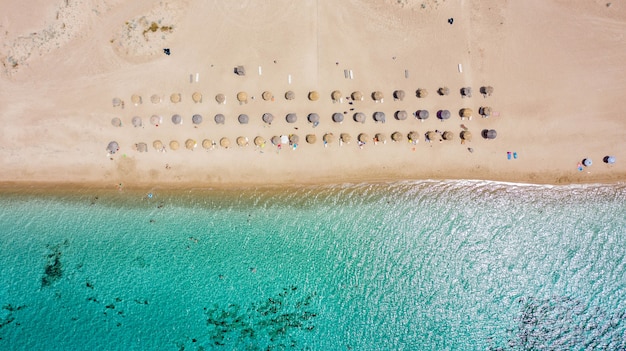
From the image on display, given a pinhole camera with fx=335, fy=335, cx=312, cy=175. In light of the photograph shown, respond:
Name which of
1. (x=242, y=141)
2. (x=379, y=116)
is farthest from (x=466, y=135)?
(x=242, y=141)

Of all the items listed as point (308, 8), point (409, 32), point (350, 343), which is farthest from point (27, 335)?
point (409, 32)

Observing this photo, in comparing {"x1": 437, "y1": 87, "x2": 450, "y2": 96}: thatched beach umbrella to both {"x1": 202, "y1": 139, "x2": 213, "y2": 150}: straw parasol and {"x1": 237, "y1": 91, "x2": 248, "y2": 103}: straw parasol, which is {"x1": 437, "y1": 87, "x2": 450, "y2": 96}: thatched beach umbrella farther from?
{"x1": 202, "y1": 139, "x2": 213, "y2": 150}: straw parasol

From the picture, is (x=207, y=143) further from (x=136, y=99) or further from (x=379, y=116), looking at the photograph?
(x=379, y=116)

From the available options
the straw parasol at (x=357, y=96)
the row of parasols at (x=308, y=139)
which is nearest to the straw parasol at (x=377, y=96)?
the straw parasol at (x=357, y=96)

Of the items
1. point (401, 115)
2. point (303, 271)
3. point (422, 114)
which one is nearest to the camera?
point (422, 114)

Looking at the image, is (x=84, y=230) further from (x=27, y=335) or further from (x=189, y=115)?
(x=189, y=115)
